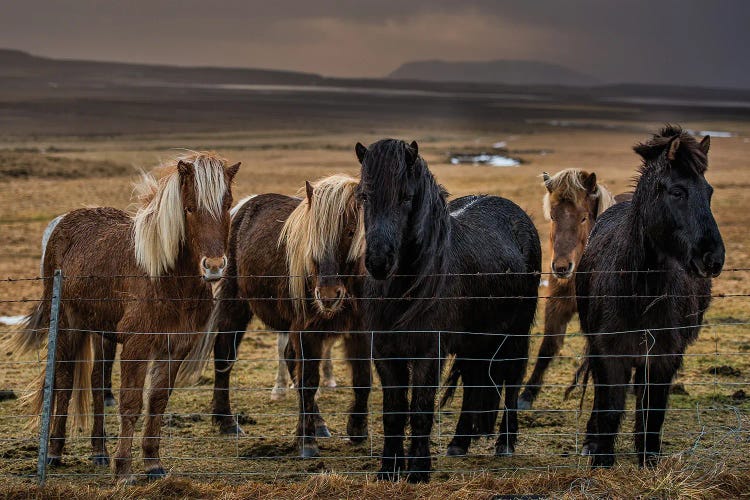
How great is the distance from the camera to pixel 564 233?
780cm

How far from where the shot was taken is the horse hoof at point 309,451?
270 inches

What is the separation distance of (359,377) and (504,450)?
1.38 meters

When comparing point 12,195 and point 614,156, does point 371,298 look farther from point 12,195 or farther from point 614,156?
point 614,156

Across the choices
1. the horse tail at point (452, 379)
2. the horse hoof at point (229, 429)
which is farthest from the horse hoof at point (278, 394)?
the horse tail at point (452, 379)

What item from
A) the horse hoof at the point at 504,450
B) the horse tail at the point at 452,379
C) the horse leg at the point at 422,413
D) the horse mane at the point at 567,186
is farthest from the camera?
the horse mane at the point at 567,186

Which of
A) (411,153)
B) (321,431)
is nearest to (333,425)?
(321,431)

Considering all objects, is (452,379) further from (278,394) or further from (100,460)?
(100,460)

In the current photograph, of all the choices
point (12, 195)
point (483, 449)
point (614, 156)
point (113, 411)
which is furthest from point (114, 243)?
point (614, 156)

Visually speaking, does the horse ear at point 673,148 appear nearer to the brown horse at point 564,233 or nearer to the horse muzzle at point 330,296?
the brown horse at point 564,233

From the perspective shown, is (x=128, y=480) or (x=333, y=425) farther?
(x=333, y=425)

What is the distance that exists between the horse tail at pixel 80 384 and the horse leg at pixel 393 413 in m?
2.45

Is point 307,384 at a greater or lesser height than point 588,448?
Answer: greater

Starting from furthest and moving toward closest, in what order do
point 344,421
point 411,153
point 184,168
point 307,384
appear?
point 344,421, point 307,384, point 184,168, point 411,153

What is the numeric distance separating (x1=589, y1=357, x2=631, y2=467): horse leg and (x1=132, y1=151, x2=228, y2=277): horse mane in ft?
9.27
